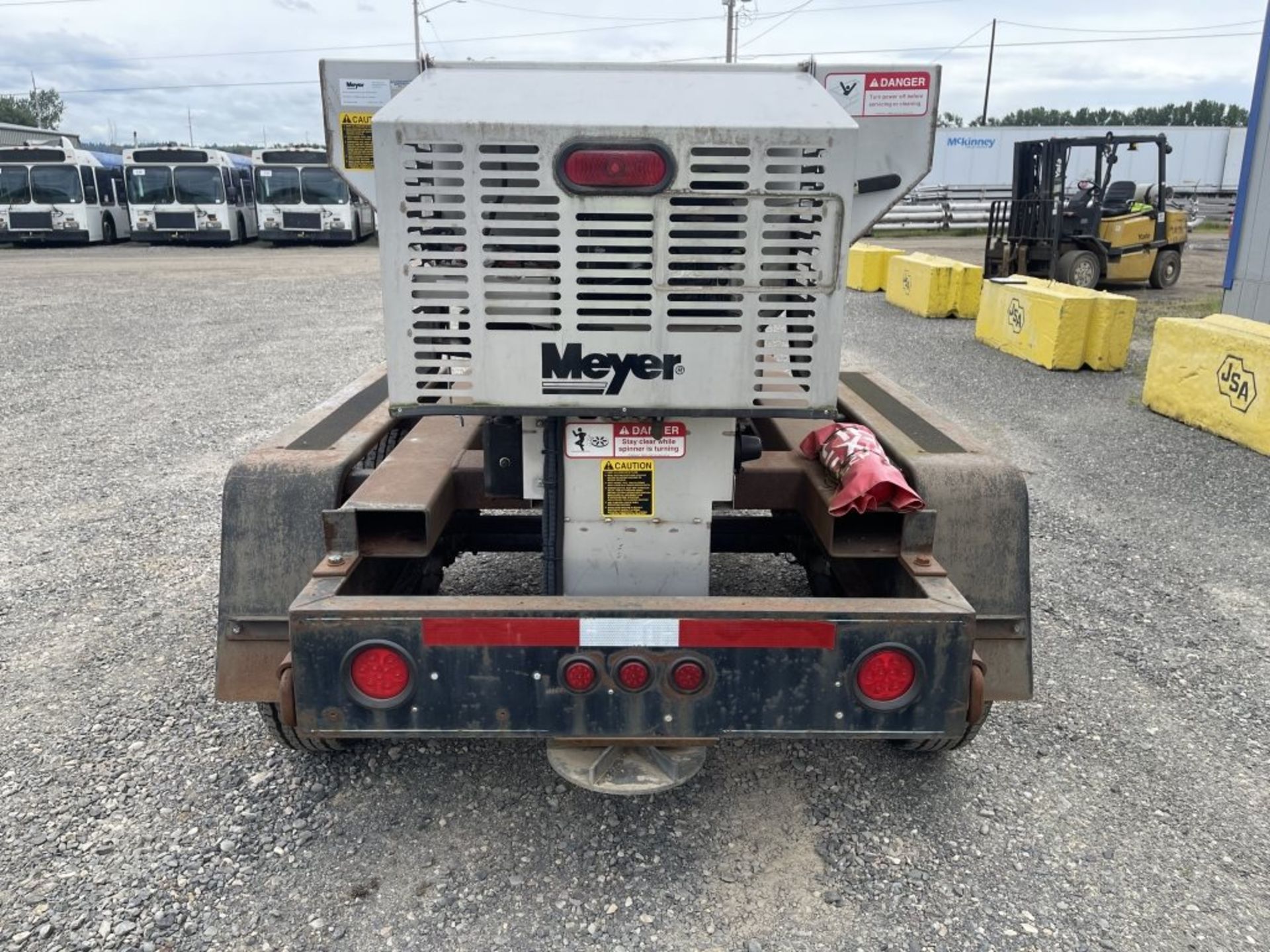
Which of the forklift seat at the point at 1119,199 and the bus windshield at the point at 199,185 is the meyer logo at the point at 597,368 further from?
the bus windshield at the point at 199,185

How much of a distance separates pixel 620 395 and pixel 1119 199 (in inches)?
687

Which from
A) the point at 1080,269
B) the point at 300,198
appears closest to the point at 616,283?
the point at 1080,269

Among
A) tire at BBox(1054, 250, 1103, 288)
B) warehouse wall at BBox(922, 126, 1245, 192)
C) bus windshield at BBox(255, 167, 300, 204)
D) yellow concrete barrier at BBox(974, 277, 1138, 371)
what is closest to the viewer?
yellow concrete barrier at BBox(974, 277, 1138, 371)

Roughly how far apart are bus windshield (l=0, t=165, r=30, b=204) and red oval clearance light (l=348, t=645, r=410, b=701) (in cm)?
2908

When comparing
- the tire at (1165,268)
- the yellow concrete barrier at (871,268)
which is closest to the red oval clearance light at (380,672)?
the yellow concrete barrier at (871,268)

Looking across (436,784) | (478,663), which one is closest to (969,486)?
(478,663)

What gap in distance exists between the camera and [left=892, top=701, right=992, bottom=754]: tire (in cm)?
303

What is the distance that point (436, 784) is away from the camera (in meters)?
3.33

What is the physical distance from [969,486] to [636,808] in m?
1.54

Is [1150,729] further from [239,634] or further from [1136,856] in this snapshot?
[239,634]

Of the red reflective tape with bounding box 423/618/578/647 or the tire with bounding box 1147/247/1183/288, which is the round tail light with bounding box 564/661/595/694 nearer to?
the red reflective tape with bounding box 423/618/578/647

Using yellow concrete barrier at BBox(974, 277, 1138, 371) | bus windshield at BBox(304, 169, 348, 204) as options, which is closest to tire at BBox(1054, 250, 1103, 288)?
yellow concrete barrier at BBox(974, 277, 1138, 371)

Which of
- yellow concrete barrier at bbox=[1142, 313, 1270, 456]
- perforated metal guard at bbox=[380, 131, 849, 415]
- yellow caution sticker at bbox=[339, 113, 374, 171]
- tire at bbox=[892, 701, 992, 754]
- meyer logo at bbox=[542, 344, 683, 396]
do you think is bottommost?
tire at bbox=[892, 701, 992, 754]

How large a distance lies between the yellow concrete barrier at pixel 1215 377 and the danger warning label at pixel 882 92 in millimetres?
5689
